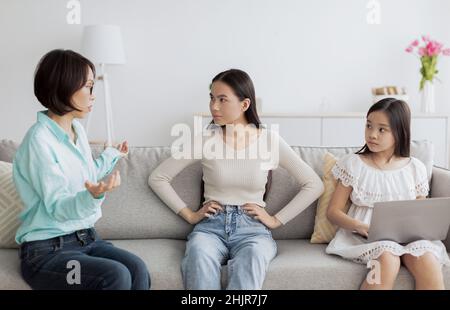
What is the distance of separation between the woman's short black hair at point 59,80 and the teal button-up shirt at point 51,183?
0.06 meters

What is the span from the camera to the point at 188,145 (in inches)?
89.9

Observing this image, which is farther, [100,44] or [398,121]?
[100,44]

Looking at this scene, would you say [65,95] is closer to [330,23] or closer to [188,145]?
[188,145]

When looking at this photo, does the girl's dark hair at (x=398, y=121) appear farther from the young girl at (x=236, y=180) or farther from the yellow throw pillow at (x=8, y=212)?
the yellow throw pillow at (x=8, y=212)

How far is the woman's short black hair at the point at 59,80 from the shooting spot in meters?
1.86

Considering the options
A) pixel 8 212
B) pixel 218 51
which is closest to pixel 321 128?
A: pixel 218 51

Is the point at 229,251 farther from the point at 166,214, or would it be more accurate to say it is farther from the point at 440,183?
the point at 440,183

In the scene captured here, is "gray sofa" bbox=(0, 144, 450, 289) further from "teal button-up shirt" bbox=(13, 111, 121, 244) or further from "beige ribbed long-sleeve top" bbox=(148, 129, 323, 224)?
"teal button-up shirt" bbox=(13, 111, 121, 244)

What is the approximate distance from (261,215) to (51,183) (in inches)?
30.2

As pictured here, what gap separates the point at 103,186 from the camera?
5.33 ft

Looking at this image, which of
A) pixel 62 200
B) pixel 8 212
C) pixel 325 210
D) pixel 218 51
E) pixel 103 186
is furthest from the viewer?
pixel 218 51

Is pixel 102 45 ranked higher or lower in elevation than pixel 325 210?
higher

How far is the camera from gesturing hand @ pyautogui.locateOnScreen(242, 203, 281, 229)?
2156 millimetres

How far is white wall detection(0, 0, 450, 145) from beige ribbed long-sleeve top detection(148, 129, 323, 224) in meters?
2.43
